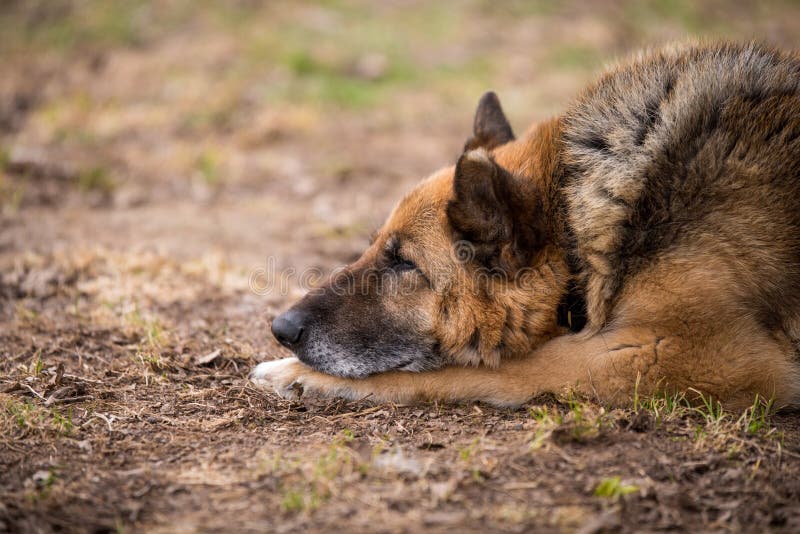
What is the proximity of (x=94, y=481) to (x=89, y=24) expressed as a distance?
36.8 ft

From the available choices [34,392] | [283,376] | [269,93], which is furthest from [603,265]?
[269,93]

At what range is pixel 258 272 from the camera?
6.24 metres

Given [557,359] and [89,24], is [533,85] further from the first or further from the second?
[557,359]

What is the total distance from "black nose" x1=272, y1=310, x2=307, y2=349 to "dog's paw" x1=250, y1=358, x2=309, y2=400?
0.45 ft

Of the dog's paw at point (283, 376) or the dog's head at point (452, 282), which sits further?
the dog's paw at point (283, 376)

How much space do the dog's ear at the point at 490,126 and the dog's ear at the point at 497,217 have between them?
3.21 feet

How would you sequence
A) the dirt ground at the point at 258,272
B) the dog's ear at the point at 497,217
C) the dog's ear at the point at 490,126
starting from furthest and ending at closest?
the dog's ear at the point at 490,126
the dog's ear at the point at 497,217
the dirt ground at the point at 258,272

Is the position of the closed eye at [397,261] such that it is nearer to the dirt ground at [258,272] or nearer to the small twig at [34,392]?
the dirt ground at [258,272]

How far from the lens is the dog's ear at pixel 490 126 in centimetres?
480

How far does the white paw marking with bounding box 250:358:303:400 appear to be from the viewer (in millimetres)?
4031

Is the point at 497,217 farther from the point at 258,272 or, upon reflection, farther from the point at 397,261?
the point at 258,272

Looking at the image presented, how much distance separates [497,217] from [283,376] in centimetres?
154

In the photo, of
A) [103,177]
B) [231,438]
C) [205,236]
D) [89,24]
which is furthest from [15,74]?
[231,438]

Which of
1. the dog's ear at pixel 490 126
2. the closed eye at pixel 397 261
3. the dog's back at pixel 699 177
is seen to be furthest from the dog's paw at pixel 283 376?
the dog's ear at pixel 490 126
